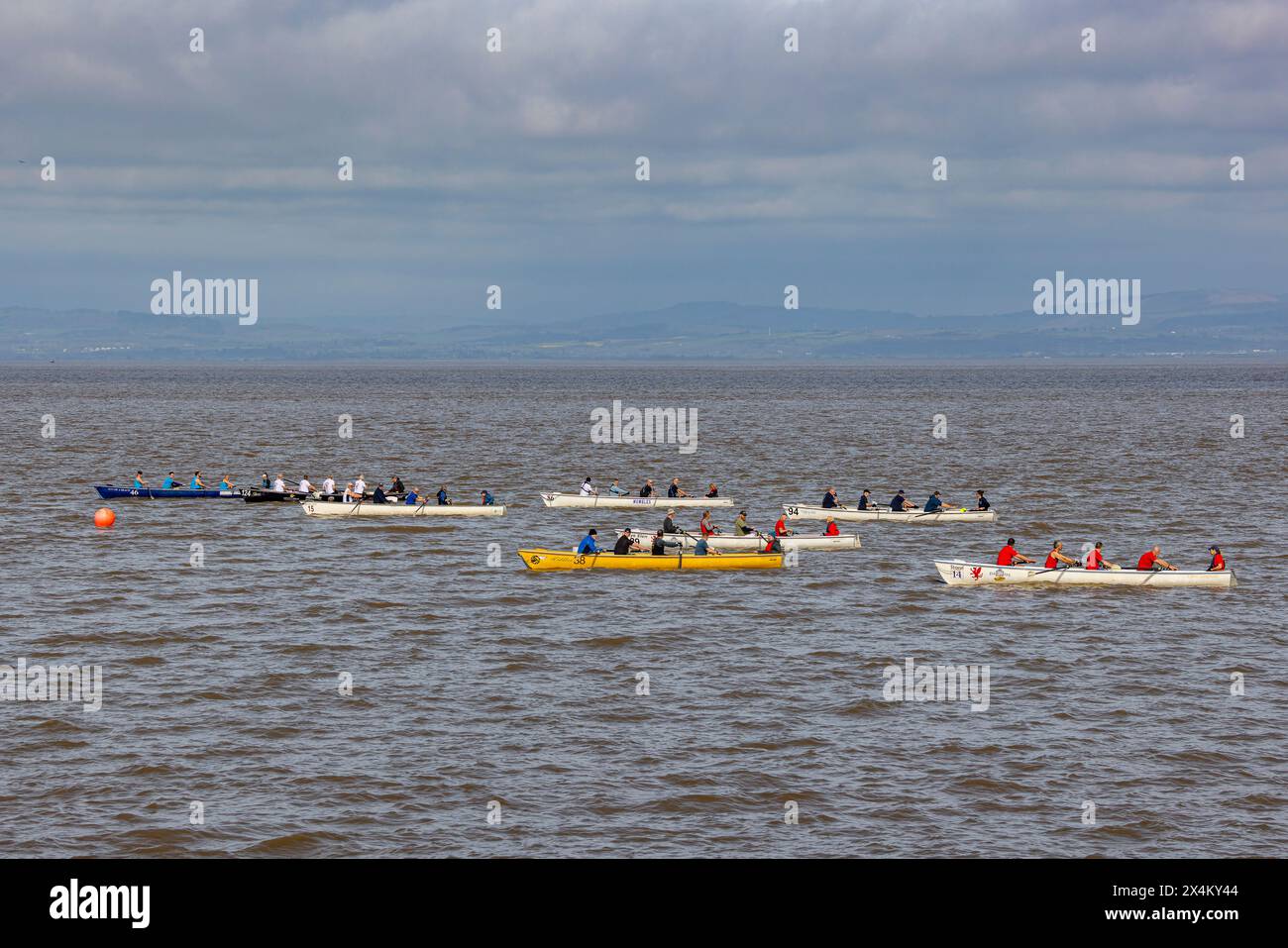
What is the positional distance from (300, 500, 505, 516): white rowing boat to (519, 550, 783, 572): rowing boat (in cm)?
1606

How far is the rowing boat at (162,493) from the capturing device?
76438mm

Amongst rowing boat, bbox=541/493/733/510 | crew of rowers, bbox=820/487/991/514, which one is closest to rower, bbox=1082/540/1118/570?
crew of rowers, bbox=820/487/991/514

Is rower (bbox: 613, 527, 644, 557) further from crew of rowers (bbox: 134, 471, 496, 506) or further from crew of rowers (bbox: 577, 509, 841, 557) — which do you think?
crew of rowers (bbox: 134, 471, 496, 506)

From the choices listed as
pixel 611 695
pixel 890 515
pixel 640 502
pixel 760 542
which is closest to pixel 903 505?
pixel 890 515

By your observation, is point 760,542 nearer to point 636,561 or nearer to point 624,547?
point 636,561

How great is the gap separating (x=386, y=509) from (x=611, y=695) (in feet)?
123

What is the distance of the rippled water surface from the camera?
2616 centimetres

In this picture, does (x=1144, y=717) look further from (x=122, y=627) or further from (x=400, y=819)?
(x=122, y=627)

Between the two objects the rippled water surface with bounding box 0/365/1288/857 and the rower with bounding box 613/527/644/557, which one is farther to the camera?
the rower with bounding box 613/527/644/557

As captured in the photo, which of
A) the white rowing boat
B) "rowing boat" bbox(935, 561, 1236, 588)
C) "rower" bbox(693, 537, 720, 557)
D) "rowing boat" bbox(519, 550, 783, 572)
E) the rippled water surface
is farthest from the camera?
the white rowing boat

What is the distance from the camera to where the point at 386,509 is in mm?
70562

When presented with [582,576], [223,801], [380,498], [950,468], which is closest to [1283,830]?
[223,801]

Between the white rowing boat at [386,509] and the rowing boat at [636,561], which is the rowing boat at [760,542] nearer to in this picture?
the rowing boat at [636,561]

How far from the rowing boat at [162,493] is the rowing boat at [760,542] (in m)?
29.2
